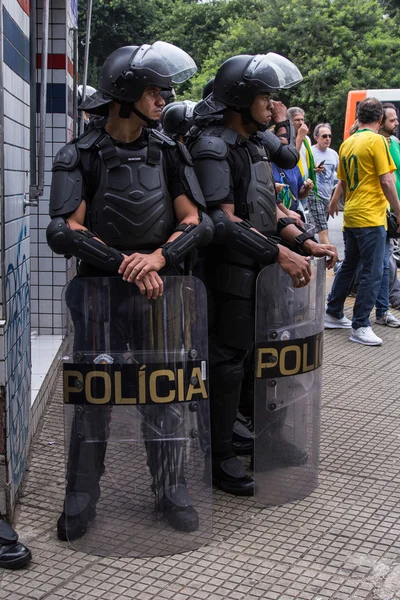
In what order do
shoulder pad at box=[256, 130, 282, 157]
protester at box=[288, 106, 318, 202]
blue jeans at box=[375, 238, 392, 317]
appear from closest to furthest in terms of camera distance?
shoulder pad at box=[256, 130, 282, 157], protester at box=[288, 106, 318, 202], blue jeans at box=[375, 238, 392, 317]

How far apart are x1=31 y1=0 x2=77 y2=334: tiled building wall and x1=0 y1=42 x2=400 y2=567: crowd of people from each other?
1.69 m

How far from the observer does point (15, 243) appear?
12.9 feet

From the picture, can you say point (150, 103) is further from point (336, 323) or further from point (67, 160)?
point (336, 323)

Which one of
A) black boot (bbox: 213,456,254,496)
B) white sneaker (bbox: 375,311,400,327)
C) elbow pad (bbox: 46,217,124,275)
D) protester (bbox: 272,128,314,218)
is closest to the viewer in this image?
elbow pad (bbox: 46,217,124,275)

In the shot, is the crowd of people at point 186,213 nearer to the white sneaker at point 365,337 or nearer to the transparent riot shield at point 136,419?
the transparent riot shield at point 136,419

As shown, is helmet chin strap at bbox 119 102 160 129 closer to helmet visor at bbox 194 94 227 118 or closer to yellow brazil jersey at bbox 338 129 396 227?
helmet visor at bbox 194 94 227 118

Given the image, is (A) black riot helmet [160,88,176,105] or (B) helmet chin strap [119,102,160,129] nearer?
(B) helmet chin strap [119,102,160,129]

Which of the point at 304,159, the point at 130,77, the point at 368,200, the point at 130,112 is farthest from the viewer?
the point at 304,159

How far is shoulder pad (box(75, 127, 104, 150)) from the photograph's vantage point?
11.7 feet

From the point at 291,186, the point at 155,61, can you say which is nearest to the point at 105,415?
the point at 155,61

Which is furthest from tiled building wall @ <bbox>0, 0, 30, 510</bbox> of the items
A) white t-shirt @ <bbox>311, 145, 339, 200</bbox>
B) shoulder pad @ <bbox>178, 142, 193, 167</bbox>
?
white t-shirt @ <bbox>311, 145, 339, 200</bbox>

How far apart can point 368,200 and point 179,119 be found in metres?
2.43

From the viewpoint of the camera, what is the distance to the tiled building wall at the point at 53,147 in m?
6.29

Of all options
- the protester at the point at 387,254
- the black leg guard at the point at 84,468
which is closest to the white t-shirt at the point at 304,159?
the protester at the point at 387,254
